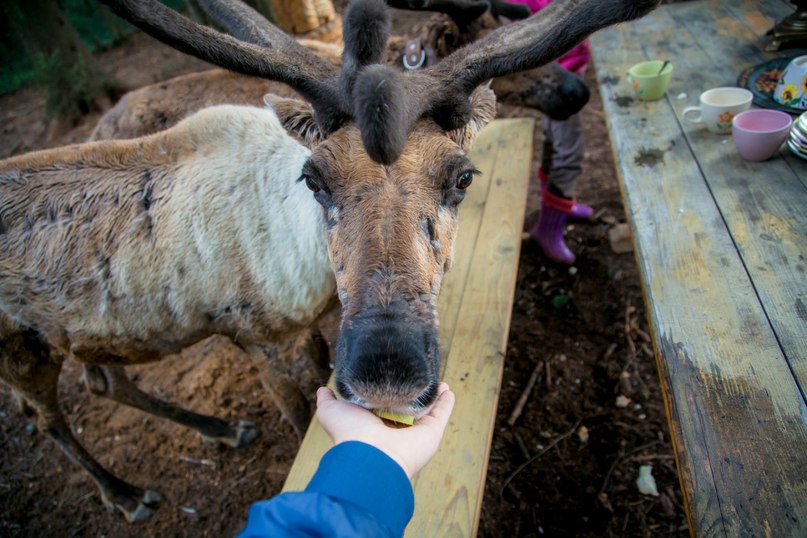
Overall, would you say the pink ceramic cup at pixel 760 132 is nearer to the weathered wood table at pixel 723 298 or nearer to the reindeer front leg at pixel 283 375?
the weathered wood table at pixel 723 298

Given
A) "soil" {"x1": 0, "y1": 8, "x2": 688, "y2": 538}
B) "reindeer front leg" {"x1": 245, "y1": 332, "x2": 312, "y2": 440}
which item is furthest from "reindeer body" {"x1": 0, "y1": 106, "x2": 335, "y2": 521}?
"soil" {"x1": 0, "y1": 8, "x2": 688, "y2": 538}

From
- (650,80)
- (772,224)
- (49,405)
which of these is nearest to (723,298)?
(772,224)

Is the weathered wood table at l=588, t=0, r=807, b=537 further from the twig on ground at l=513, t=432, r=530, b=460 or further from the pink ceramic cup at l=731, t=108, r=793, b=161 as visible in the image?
the twig on ground at l=513, t=432, r=530, b=460

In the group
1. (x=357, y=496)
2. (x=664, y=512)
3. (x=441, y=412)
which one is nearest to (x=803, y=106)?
(x=664, y=512)

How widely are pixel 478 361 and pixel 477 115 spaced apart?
4.08 ft

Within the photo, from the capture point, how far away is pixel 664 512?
9.01 feet

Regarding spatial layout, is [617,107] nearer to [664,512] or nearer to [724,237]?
[724,237]

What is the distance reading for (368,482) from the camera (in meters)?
1.26

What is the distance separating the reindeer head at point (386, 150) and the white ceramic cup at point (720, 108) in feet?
4.19

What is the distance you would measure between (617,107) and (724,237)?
61.9 inches

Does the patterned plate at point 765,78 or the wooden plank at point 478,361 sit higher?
the patterned plate at point 765,78

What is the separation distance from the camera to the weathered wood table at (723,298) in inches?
56.7

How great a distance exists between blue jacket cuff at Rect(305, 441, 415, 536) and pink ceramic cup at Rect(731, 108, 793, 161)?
96.1 inches

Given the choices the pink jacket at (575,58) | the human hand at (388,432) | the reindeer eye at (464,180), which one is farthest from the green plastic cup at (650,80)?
the human hand at (388,432)
